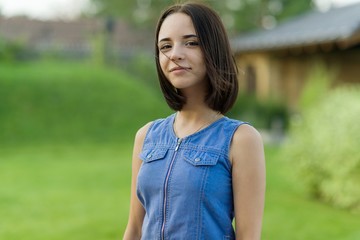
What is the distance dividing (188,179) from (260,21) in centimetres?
3214

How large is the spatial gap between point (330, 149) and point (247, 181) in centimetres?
683

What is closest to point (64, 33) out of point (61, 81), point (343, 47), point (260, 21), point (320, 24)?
point (260, 21)

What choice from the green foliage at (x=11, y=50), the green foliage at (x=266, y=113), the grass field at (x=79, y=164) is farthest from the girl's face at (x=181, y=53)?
the green foliage at (x=11, y=50)

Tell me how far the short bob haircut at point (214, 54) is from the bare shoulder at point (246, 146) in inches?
6.1

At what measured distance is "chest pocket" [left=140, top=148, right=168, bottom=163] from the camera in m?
1.84

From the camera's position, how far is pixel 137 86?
19859 mm

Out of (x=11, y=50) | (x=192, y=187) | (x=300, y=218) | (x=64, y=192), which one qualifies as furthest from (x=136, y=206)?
(x=11, y=50)

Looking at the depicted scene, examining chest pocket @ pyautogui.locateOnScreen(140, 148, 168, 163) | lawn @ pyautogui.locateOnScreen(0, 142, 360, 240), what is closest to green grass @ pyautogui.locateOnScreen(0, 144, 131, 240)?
lawn @ pyautogui.locateOnScreen(0, 142, 360, 240)

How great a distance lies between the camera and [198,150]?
5.86ft

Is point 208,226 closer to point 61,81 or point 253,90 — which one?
point 61,81

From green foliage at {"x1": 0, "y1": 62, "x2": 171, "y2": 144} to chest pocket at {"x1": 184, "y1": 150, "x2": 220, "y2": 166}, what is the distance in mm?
14002

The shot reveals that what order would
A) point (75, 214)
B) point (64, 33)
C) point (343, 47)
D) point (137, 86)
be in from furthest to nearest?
point (64, 33)
point (137, 86)
point (343, 47)
point (75, 214)

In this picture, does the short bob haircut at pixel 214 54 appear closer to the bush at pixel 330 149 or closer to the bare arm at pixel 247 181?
the bare arm at pixel 247 181

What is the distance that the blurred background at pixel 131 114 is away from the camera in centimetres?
781
